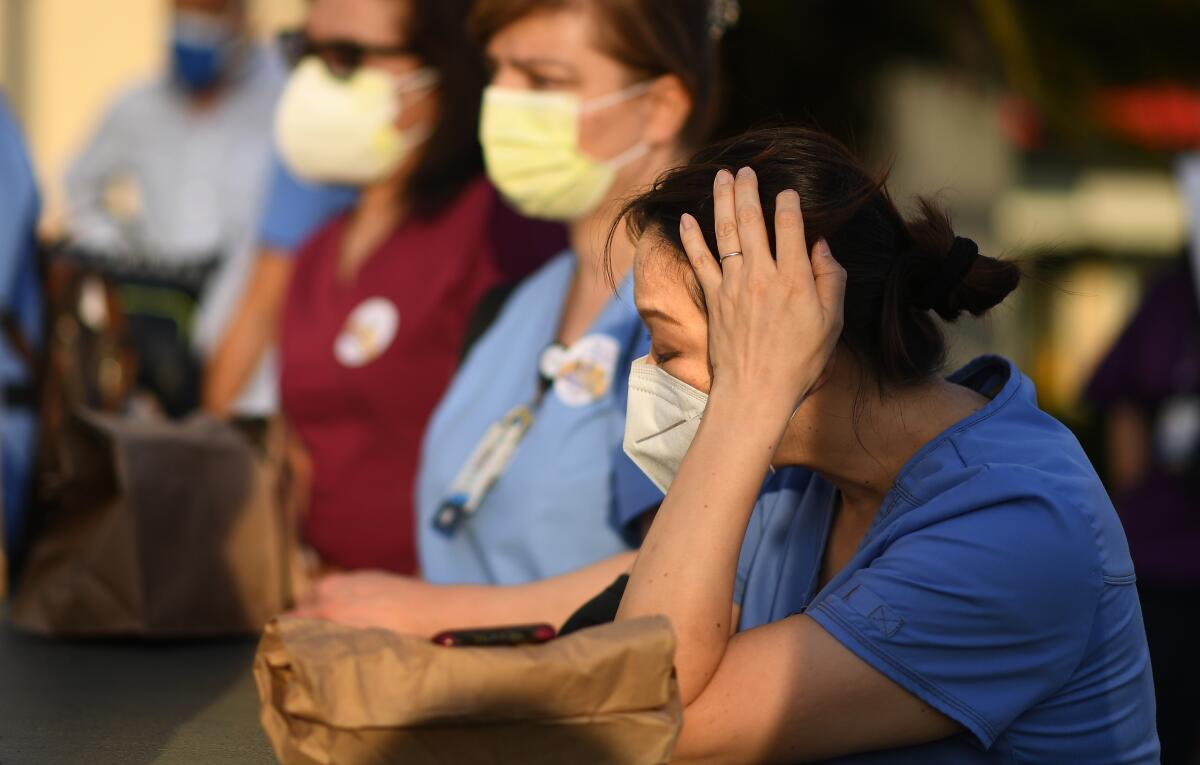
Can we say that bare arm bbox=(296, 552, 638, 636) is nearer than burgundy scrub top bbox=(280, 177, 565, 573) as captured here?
Yes

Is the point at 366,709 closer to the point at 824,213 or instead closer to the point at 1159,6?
the point at 824,213

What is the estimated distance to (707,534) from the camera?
5.80 ft

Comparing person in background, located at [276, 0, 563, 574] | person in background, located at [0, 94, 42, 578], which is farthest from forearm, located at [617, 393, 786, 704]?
person in background, located at [0, 94, 42, 578]

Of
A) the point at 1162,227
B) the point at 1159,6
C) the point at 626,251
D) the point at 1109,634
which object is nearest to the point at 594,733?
the point at 1109,634

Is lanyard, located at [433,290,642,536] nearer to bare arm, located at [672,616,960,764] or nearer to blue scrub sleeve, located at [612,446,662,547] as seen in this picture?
blue scrub sleeve, located at [612,446,662,547]

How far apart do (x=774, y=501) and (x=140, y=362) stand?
2106mm

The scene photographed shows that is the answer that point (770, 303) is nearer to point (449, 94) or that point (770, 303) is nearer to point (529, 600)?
point (529, 600)

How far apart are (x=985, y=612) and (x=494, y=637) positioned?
548mm

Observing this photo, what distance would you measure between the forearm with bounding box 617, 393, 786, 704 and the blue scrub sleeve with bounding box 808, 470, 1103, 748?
134mm

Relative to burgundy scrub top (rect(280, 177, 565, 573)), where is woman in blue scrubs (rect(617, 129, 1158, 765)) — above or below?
above

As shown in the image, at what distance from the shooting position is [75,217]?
4590mm

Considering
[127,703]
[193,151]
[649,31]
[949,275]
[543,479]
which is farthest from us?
[193,151]

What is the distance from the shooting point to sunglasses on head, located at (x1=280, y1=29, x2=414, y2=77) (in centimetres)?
350

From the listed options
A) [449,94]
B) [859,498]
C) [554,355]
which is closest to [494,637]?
[859,498]
